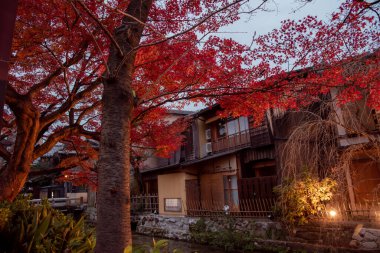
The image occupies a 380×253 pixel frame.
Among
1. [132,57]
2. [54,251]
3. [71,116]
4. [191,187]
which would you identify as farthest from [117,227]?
[191,187]

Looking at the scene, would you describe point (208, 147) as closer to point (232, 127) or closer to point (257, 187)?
point (232, 127)

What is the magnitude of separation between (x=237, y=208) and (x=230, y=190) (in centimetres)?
220

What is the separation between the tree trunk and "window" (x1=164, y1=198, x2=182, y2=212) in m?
15.4

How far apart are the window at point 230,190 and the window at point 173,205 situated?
3209mm

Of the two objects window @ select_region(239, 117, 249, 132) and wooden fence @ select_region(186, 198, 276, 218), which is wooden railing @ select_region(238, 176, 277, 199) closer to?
wooden fence @ select_region(186, 198, 276, 218)

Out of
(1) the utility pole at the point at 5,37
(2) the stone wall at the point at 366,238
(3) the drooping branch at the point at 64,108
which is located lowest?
(2) the stone wall at the point at 366,238

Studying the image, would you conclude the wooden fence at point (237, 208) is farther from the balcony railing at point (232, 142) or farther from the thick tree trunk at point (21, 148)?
the thick tree trunk at point (21, 148)

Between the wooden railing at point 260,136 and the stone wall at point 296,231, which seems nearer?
the stone wall at point 296,231

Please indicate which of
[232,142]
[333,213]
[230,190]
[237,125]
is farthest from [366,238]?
[237,125]

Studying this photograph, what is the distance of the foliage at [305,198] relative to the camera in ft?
36.9

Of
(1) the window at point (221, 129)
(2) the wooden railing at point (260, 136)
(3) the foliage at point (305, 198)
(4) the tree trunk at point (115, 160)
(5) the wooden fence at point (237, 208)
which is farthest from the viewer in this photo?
(1) the window at point (221, 129)

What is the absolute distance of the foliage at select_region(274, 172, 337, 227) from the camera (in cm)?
1126

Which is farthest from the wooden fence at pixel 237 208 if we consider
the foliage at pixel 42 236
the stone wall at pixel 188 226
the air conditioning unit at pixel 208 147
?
the foliage at pixel 42 236

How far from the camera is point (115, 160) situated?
169 inches
